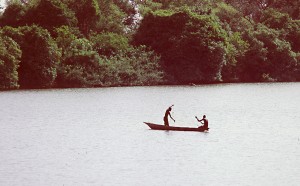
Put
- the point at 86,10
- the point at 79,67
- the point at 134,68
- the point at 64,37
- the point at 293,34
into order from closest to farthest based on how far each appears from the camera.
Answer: the point at 79,67 → the point at 64,37 → the point at 134,68 → the point at 86,10 → the point at 293,34

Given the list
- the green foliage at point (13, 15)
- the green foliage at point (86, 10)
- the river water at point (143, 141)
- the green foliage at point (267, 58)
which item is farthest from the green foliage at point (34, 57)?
the green foliage at point (267, 58)

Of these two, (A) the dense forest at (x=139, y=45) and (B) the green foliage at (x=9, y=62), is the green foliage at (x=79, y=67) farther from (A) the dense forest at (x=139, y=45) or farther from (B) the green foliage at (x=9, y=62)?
(B) the green foliage at (x=9, y=62)

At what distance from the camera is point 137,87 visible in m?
97.6

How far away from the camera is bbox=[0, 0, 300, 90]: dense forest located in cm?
9138

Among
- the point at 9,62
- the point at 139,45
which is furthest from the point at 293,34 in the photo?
the point at 9,62

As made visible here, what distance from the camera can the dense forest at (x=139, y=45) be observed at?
91375 mm

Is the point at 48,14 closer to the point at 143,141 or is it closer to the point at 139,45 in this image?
the point at 139,45

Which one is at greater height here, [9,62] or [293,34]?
[293,34]

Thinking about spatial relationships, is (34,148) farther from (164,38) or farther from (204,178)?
(164,38)

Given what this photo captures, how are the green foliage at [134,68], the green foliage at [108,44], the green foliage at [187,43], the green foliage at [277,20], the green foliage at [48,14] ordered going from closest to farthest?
the green foliage at [134,68] < the green foliage at [48,14] < the green foliage at [108,44] < the green foliage at [187,43] < the green foliage at [277,20]

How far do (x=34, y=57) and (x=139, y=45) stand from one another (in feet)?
63.5

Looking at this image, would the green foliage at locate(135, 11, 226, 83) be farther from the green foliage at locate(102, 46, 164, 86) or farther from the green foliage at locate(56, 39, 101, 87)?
the green foliage at locate(56, 39, 101, 87)

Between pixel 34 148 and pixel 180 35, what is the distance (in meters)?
60.3

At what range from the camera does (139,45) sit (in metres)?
106
